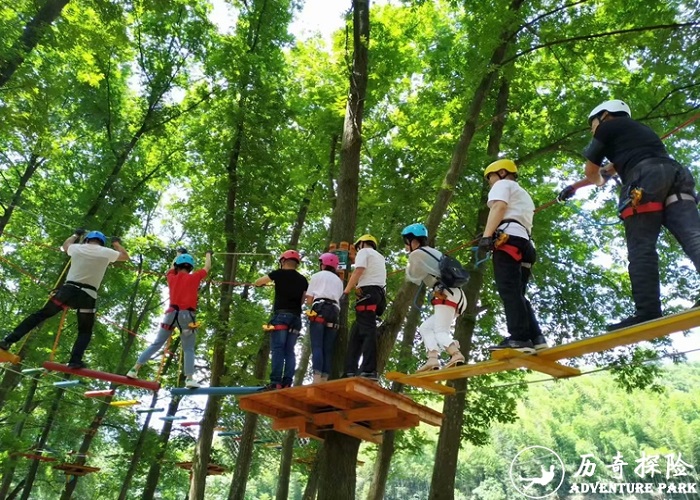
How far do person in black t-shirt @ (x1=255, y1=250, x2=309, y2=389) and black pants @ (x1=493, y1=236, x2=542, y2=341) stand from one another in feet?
10.8

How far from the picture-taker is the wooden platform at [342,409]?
6.34m

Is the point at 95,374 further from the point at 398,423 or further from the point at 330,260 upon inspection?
the point at 398,423

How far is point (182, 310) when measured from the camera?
836 centimetres

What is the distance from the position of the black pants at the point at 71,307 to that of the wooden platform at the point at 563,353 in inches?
185

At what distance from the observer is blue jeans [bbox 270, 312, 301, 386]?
7.70 meters

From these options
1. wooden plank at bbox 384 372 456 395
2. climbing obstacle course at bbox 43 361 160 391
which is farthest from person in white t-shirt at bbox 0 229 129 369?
wooden plank at bbox 384 372 456 395

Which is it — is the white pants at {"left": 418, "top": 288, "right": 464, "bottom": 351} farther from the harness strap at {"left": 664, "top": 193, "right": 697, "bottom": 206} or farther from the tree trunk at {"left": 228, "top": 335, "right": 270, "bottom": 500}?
the tree trunk at {"left": 228, "top": 335, "right": 270, "bottom": 500}

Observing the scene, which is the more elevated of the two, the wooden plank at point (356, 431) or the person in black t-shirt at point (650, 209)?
the person in black t-shirt at point (650, 209)

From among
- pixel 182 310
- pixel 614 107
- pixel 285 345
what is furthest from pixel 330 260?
pixel 614 107

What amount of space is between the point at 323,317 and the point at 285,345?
68cm

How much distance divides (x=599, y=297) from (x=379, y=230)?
5.64 m

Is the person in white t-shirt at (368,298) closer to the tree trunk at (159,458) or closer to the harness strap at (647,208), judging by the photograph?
the harness strap at (647,208)

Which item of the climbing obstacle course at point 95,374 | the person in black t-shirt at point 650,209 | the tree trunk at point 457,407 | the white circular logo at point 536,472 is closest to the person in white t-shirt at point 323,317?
the climbing obstacle course at point 95,374

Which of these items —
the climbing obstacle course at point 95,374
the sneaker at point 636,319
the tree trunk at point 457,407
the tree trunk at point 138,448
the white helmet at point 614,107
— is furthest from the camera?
the tree trunk at point 138,448
